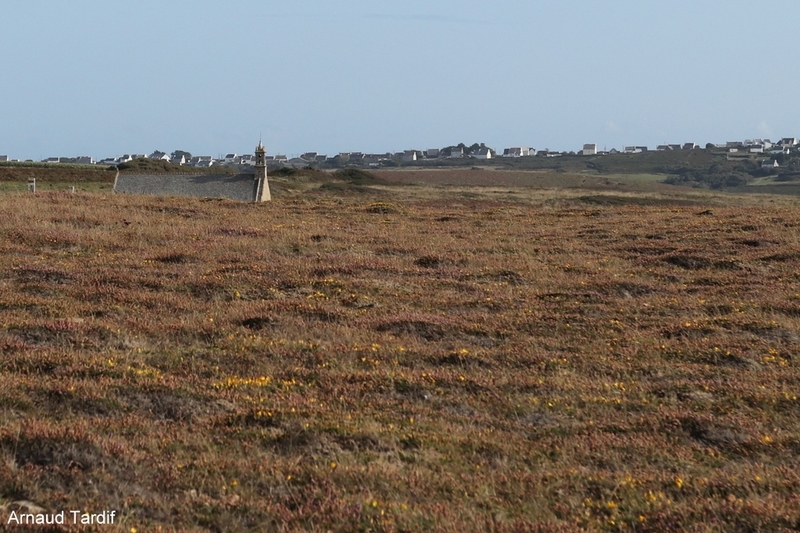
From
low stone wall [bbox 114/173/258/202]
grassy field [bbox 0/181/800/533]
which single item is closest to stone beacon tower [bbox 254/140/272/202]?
low stone wall [bbox 114/173/258/202]

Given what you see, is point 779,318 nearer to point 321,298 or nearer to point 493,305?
point 493,305

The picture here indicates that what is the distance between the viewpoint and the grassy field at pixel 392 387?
812 centimetres

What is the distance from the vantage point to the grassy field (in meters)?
8.12

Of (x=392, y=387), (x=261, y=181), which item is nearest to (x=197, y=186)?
(x=261, y=181)

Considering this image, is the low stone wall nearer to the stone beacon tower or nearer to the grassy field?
the stone beacon tower

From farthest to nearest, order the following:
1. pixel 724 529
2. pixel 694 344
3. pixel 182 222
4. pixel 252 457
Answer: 1. pixel 182 222
2. pixel 694 344
3. pixel 252 457
4. pixel 724 529

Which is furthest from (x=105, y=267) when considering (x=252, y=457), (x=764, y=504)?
(x=764, y=504)

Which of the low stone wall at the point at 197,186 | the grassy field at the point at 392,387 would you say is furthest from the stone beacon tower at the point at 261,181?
the grassy field at the point at 392,387

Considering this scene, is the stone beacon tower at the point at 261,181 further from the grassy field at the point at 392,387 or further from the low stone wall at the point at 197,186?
the grassy field at the point at 392,387

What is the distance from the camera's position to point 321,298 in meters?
18.8

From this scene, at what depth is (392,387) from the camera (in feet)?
40.3

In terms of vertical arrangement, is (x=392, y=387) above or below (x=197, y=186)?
below

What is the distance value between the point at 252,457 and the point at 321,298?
9.72 meters

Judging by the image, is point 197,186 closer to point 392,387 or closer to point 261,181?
point 261,181
